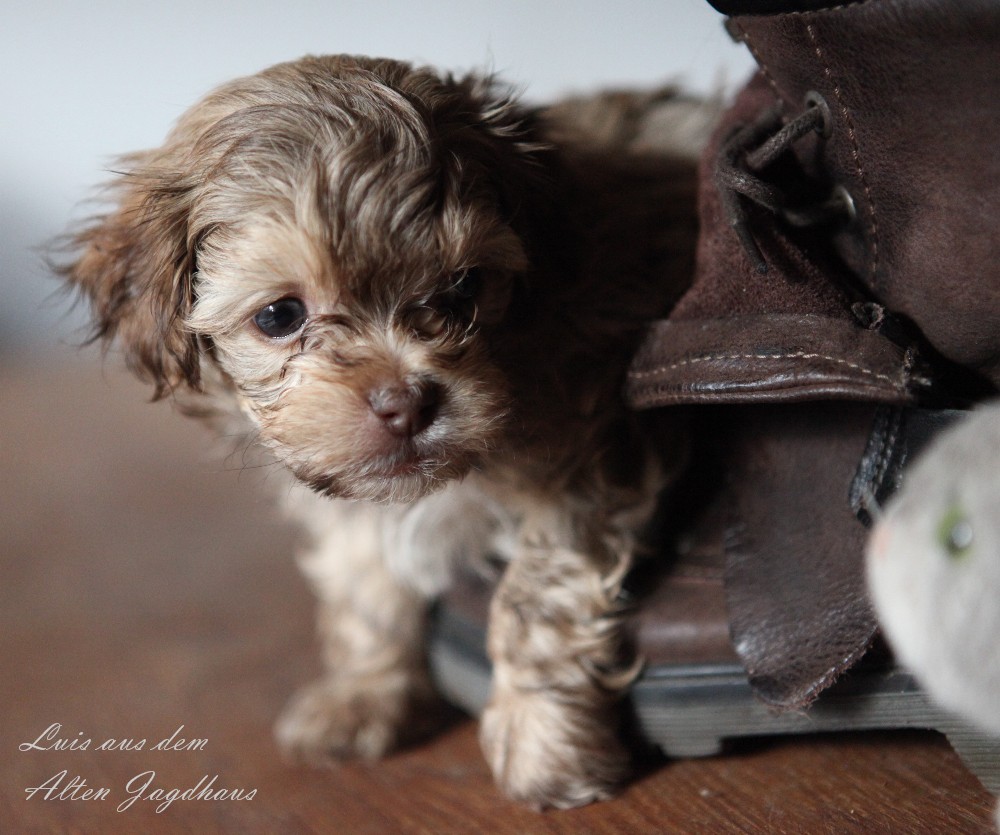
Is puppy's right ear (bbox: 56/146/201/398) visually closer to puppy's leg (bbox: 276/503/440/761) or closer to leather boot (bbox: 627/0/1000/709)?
puppy's leg (bbox: 276/503/440/761)

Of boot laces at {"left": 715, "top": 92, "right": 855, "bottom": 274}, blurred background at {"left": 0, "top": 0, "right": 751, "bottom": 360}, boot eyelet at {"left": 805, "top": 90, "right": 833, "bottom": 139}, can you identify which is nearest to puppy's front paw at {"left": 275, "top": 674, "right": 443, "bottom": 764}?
boot laces at {"left": 715, "top": 92, "right": 855, "bottom": 274}

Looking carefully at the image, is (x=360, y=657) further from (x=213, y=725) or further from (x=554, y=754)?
(x=554, y=754)

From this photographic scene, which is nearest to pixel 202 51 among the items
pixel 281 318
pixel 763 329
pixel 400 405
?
pixel 281 318

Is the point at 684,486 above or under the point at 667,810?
above

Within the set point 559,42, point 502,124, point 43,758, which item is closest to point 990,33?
point 502,124

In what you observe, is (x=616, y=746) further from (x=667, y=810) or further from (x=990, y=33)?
(x=990, y=33)

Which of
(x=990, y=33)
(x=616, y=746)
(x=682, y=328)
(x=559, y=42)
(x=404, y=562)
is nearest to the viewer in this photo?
(x=990, y=33)
